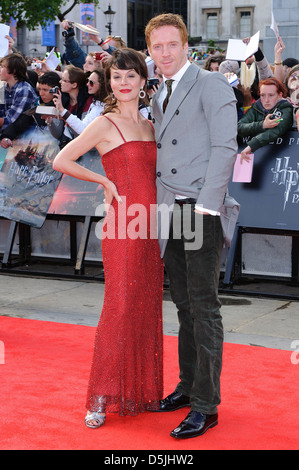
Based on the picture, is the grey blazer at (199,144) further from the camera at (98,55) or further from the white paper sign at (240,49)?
the camera at (98,55)

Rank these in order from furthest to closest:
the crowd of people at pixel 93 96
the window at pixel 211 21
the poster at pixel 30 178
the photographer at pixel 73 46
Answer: the window at pixel 211 21, the photographer at pixel 73 46, the poster at pixel 30 178, the crowd of people at pixel 93 96

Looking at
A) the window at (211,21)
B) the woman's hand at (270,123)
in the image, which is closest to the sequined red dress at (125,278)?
the woman's hand at (270,123)

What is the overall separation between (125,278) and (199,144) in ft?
2.69

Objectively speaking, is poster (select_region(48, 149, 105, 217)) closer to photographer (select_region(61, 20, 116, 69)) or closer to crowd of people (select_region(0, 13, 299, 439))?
photographer (select_region(61, 20, 116, 69))

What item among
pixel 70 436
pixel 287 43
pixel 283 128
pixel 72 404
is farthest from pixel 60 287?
pixel 287 43

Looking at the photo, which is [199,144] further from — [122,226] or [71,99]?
[71,99]

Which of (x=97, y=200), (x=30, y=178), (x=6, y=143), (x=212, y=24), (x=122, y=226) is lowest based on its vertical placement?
(x=97, y=200)

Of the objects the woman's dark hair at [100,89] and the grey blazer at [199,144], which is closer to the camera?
the grey blazer at [199,144]

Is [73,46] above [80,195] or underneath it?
above

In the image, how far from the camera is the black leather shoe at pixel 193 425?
357 cm

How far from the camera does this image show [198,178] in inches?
141

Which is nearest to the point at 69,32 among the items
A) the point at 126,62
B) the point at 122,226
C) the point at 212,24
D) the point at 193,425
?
the point at 126,62

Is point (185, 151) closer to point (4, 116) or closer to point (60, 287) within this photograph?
point (60, 287)

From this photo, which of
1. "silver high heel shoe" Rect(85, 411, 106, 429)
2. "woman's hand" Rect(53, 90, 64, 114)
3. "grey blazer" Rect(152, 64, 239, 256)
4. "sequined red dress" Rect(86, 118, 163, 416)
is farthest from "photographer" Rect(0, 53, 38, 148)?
"silver high heel shoe" Rect(85, 411, 106, 429)
